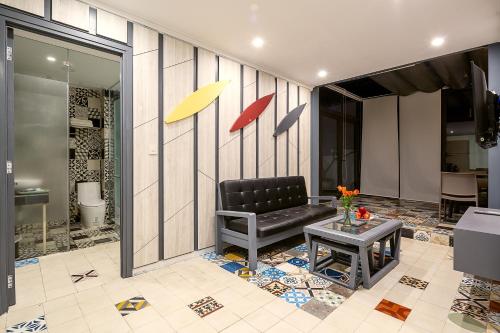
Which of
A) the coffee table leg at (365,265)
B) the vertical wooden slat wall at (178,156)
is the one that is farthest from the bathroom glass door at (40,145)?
the coffee table leg at (365,265)

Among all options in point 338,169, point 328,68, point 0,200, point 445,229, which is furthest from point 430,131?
point 0,200

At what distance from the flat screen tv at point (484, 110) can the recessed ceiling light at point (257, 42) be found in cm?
230

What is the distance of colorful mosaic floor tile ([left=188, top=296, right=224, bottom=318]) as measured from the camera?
217 centimetres

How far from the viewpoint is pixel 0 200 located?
210cm

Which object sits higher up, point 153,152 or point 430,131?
point 430,131

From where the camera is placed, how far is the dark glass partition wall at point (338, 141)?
6.08m

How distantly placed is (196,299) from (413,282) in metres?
2.21

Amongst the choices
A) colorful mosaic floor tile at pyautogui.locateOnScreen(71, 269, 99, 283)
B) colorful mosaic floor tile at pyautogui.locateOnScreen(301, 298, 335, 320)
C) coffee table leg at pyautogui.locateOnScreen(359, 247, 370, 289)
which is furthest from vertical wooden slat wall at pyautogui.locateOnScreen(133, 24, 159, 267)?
coffee table leg at pyautogui.locateOnScreen(359, 247, 370, 289)

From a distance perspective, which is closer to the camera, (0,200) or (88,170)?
(0,200)

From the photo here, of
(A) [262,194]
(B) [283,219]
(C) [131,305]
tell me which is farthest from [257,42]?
(C) [131,305]

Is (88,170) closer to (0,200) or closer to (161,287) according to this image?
(0,200)

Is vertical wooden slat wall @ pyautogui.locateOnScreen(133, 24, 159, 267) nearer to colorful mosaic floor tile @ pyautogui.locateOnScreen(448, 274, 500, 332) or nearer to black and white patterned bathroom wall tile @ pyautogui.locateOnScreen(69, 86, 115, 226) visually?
black and white patterned bathroom wall tile @ pyautogui.locateOnScreen(69, 86, 115, 226)

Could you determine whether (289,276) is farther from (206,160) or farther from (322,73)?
(322,73)

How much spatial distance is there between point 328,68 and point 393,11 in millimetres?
1702
